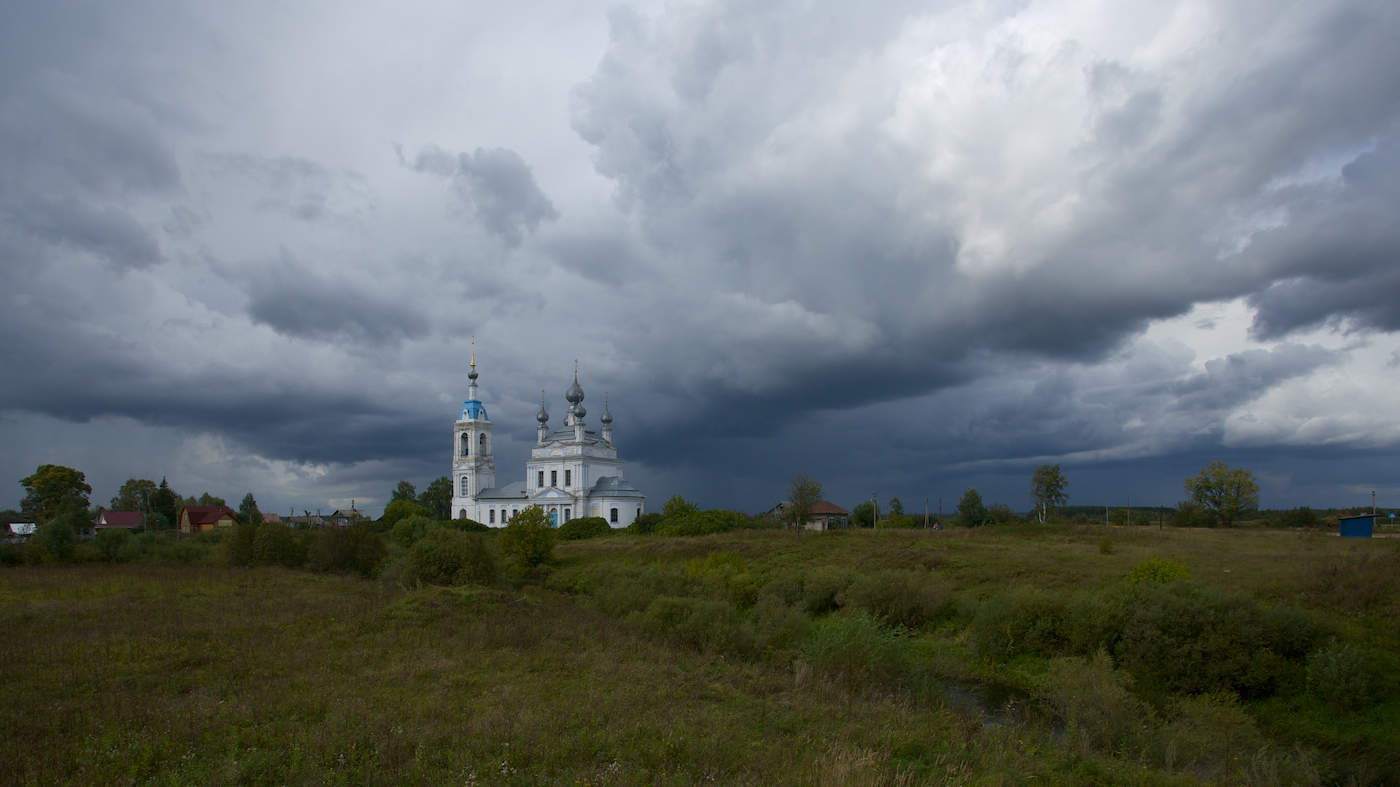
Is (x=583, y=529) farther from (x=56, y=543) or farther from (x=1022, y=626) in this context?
(x=1022, y=626)

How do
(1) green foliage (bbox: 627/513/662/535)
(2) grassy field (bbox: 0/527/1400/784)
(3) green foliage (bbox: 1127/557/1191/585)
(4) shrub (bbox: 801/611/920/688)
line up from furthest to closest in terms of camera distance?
(1) green foliage (bbox: 627/513/662/535), (3) green foliage (bbox: 1127/557/1191/585), (4) shrub (bbox: 801/611/920/688), (2) grassy field (bbox: 0/527/1400/784)

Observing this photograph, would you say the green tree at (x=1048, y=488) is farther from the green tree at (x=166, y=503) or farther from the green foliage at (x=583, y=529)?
the green tree at (x=166, y=503)

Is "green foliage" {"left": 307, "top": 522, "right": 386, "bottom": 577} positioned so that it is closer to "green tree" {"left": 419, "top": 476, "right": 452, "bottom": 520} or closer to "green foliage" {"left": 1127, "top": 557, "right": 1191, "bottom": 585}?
"green foliage" {"left": 1127, "top": 557, "right": 1191, "bottom": 585}

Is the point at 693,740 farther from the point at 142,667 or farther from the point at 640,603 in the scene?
the point at 640,603

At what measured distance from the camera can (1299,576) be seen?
2311 cm

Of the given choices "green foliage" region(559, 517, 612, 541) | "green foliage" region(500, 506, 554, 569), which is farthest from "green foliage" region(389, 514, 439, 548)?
"green foliage" region(559, 517, 612, 541)

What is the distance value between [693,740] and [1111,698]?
362 inches

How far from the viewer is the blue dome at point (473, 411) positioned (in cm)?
9031

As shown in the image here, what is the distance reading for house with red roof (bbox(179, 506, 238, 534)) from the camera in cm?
Result: 7619

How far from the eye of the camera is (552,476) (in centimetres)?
8238

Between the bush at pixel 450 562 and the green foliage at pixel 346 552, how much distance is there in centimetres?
797

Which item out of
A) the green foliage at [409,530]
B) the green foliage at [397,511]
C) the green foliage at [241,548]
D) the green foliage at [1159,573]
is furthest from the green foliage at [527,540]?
the green foliage at [397,511]

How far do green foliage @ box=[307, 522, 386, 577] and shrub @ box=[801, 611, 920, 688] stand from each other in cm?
2782

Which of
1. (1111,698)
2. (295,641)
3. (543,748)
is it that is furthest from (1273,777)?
(295,641)
